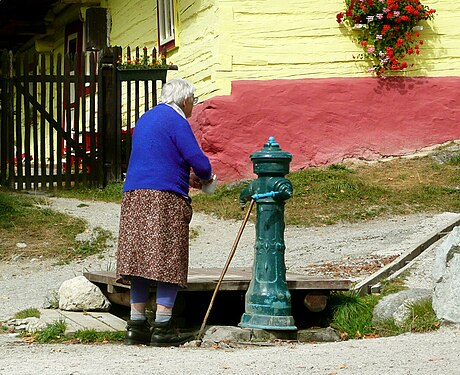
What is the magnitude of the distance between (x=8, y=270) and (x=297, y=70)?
231 inches

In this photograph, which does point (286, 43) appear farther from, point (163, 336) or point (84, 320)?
point (163, 336)

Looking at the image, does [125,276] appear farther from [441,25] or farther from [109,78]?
[441,25]

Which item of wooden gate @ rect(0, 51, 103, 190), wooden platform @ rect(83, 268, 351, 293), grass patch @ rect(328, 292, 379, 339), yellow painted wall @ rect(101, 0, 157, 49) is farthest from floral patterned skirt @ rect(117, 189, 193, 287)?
yellow painted wall @ rect(101, 0, 157, 49)

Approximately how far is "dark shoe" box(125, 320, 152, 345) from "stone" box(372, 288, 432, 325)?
1.59 metres

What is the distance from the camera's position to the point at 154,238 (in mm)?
6500

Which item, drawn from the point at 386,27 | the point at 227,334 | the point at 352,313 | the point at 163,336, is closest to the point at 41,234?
the point at 352,313

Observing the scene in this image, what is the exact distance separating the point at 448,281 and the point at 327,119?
8342mm

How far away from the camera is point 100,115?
48.9ft

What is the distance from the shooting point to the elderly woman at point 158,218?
6.51m

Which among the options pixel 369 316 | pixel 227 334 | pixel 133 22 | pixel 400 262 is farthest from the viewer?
pixel 133 22

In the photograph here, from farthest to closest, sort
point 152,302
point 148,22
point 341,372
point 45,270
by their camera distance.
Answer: point 148,22
point 45,270
point 152,302
point 341,372

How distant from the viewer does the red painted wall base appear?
14.5 m

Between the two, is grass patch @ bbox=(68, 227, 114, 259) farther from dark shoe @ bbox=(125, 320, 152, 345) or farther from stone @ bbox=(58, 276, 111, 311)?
dark shoe @ bbox=(125, 320, 152, 345)

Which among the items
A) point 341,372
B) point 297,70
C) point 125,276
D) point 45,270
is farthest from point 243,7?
point 341,372
